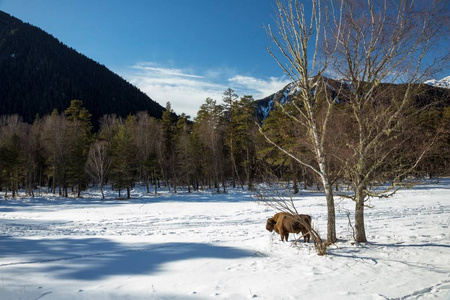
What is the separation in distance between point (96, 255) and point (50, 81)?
118569 mm

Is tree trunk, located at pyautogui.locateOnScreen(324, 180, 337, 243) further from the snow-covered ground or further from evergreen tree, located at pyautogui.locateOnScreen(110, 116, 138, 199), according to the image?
evergreen tree, located at pyautogui.locateOnScreen(110, 116, 138, 199)

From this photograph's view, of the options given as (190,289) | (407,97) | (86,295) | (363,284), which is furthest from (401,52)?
(86,295)

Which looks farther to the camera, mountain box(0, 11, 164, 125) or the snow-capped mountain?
mountain box(0, 11, 164, 125)

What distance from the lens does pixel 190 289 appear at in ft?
13.3

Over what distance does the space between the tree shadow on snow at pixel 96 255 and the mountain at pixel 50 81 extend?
262 feet

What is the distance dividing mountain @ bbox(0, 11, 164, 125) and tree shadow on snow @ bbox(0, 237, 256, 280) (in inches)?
3144

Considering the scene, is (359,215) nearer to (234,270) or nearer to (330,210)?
(330,210)

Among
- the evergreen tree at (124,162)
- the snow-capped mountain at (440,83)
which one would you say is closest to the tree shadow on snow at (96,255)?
the snow-capped mountain at (440,83)

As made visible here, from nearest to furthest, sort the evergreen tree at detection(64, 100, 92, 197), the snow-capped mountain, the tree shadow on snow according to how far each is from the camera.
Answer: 1. the tree shadow on snow
2. the snow-capped mountain
3. the evergreen tree at detection(64, 100, 92, 197)

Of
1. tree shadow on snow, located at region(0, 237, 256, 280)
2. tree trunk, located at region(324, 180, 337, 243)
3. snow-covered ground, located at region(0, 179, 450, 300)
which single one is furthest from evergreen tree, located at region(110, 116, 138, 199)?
tree trunk, located at region(324, 180, 337, 243)

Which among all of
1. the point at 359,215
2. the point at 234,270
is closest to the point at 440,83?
the point at 359,215

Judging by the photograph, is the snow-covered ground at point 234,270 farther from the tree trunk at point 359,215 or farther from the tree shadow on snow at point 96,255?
the tree trunk at point 359,215

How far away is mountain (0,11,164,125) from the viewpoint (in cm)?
8975

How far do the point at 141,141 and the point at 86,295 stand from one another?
34.0 meters
